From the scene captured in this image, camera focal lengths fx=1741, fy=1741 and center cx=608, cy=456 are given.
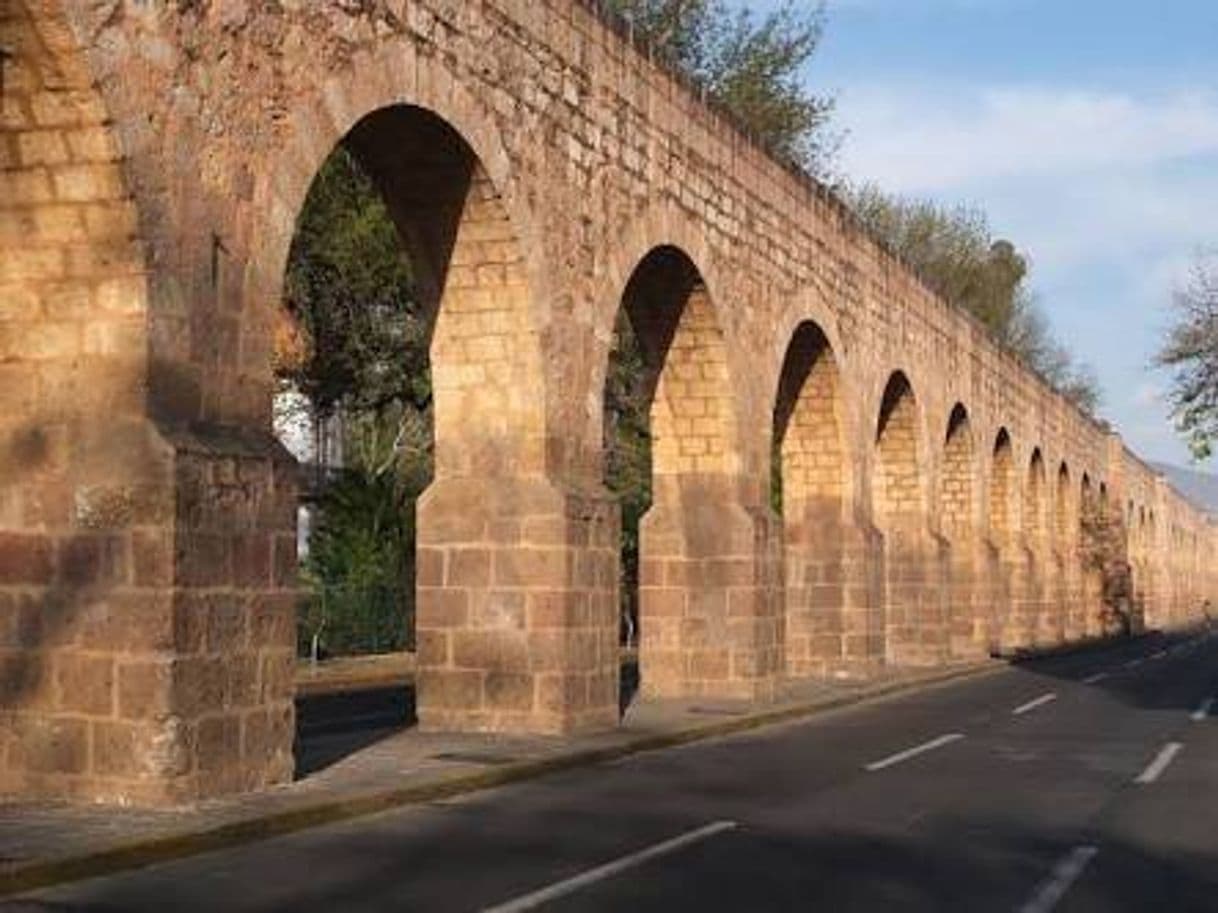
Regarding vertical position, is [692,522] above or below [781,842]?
above

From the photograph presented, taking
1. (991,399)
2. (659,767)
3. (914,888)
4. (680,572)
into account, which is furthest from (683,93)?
(991,399)

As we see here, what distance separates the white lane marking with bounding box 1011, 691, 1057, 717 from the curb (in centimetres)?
425

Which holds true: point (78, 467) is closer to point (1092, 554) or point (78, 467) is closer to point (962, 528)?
point (962, 528)

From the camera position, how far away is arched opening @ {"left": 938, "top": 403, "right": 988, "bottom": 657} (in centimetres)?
3828

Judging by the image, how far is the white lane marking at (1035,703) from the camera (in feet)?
69.7

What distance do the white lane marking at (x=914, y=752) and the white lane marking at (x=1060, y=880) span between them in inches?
176

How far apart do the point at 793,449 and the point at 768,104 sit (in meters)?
12.8

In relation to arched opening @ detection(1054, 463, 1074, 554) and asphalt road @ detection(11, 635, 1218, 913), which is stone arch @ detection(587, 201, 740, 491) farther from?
arched opening @ detection(1054, 463, 1074, 554)

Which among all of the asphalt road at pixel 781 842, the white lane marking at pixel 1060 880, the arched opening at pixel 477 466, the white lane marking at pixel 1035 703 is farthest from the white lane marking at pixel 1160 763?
the arched opening at pixel 477 466

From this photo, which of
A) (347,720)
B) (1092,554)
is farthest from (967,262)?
(347,720)

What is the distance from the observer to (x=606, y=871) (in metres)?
9.06

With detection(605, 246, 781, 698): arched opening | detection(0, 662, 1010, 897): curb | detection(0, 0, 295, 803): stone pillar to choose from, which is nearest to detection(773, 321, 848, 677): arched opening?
detection(605, 246, 781, 698): arched opening

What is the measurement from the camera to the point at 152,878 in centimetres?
874

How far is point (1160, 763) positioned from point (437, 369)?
743 centimetres
